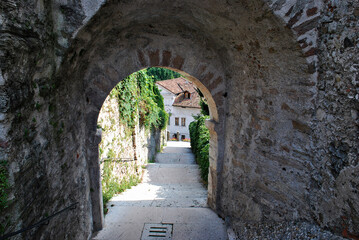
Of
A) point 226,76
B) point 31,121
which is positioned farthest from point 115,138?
point 31,121

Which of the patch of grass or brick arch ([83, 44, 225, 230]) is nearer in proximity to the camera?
brick arch ([83, 44, 225, 230])

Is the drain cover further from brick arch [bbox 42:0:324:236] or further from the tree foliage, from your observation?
the tree foliage

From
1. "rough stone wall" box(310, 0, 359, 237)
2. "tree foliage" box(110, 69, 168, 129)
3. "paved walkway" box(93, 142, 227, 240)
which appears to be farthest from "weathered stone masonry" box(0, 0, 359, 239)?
"tree foliage" box(110, 69, 168, 129)

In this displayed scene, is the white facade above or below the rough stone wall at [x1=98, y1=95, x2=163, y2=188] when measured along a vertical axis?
above

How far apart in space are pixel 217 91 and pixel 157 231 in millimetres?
2034

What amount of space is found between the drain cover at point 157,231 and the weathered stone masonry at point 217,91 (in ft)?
2.29

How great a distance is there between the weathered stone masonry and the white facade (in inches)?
839

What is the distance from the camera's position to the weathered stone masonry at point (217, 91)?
5.10 feet

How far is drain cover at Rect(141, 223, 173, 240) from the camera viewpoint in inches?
118

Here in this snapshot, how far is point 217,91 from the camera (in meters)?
3.22

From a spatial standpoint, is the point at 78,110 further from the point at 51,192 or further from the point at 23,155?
the point at 23,155

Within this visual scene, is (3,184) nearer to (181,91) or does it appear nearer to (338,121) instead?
(338,121)

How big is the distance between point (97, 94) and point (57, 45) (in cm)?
101

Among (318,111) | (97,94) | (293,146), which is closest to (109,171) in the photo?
(97,94)
